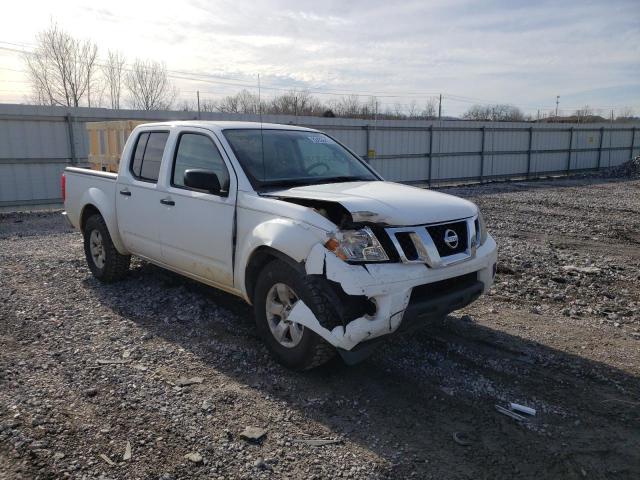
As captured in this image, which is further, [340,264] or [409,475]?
[340,264]

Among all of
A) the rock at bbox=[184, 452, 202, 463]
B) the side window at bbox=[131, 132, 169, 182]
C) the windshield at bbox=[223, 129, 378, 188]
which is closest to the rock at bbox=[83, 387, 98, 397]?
the rock at bbox=[184, 452, 202, 463]

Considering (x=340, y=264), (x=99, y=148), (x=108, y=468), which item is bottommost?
(x=108, y=468)

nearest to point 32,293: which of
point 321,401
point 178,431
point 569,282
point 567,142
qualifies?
point 178,431

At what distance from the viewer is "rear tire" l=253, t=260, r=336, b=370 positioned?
3.64 meters

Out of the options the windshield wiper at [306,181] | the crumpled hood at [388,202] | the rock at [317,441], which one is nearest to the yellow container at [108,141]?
the windshield wiper at [306,181]

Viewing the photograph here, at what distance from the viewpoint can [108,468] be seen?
9.69ft

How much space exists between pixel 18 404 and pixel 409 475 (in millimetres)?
2704

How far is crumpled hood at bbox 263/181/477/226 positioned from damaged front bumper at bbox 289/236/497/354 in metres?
0.34

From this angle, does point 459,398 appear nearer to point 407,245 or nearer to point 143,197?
point 407,245

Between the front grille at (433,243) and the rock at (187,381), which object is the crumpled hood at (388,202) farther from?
the rock at (187,381)

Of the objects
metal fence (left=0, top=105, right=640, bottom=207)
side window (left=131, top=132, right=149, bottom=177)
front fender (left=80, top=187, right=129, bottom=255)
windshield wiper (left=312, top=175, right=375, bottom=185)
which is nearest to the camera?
windshield wiper (left=312, top=175, right=375, bottom=185)

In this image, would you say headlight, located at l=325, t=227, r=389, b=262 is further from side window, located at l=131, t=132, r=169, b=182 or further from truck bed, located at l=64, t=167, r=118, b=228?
truck bed, located at l=64, t=167, r=118, b=228

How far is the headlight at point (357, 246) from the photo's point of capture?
356 centimetres

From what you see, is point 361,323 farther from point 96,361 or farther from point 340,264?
point 96,361
